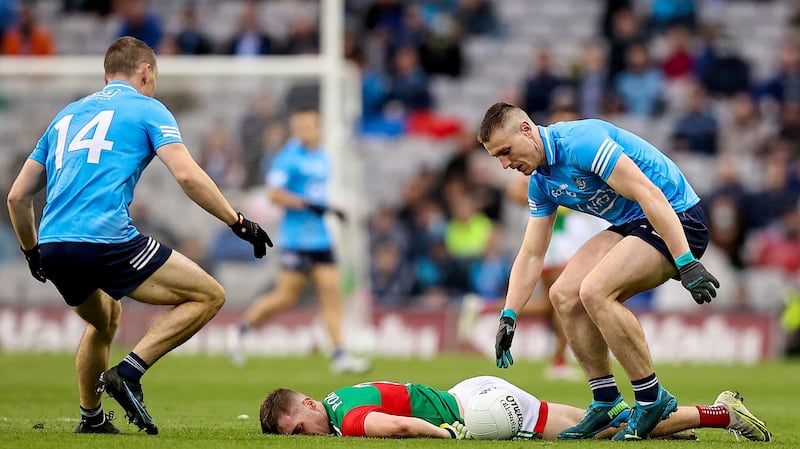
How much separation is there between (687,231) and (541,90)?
14.8 meters

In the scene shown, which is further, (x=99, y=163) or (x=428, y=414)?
(x=428, y=414)

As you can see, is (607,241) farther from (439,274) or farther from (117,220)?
(439,274)

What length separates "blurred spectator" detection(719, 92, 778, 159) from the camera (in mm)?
22641

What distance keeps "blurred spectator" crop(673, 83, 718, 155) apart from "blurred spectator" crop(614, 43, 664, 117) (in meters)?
0.86

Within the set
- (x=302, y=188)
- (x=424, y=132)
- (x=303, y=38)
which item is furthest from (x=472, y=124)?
(x=302, y=188)

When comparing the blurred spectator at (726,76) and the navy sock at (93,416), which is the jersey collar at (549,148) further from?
the blurred spectator at (726,76)

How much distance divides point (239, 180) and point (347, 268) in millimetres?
2042

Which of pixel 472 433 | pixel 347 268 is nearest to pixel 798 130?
pixel 347 268

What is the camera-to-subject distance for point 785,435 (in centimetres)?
895

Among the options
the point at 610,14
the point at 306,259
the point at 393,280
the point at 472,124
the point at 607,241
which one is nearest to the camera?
the point at 607,241

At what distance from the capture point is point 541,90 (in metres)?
22.8

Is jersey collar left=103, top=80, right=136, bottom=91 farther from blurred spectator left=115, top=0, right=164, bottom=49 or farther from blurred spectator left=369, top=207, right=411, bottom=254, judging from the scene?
blurred spectator left=115, top=0, right=164, bottom=49

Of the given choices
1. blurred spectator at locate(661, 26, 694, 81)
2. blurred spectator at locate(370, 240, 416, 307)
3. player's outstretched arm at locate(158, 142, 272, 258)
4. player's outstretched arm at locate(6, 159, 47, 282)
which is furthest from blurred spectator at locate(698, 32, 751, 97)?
player's outstretched arm at locate(6, 159, 47, 282)

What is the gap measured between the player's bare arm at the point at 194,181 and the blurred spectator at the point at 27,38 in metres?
14.8
